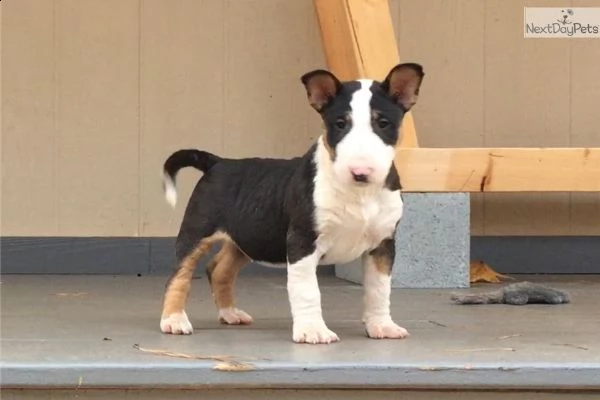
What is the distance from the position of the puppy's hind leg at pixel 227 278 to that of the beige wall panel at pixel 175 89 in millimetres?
1898

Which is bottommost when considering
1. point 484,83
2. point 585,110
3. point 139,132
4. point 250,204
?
point 250,204

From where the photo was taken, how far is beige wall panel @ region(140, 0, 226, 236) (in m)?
5.25

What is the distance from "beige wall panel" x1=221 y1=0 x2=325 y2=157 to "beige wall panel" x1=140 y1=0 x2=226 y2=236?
9 centimetres

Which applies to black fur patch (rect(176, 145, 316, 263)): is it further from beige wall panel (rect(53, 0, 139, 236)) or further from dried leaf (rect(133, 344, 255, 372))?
beige wall panel (rect(53, 0, 139, 236))

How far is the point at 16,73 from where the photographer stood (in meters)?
5.20

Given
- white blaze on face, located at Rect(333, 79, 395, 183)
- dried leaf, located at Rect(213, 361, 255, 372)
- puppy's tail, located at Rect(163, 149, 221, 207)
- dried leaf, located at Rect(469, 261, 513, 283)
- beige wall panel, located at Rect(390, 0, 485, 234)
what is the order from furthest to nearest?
beige wall panel, located at Rect(390, 0, 485, 234)
dried leaf, located at Rect(469, 261, 513, 283)
puppy's tail, located at Rect(163, 149, 221, 207)
white blaze on face, located at Rect(333, 79, 395, 183)
dried leaf, located at Rect(213, 361, 255, 372)

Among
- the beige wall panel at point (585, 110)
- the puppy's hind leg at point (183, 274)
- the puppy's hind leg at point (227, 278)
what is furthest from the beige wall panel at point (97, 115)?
the beige wall panel at point (585, 110)

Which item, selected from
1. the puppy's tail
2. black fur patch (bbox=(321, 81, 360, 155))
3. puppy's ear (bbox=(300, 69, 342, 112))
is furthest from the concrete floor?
puppy's ear (bbox=(300, 69, 342, 112))

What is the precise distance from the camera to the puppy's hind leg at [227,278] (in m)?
3.34

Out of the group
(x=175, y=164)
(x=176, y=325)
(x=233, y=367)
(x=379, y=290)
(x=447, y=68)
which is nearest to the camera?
(x=233, y=367)

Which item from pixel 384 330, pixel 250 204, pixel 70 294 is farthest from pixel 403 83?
pixel 70 294

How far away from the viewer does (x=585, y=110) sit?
536 centimetres

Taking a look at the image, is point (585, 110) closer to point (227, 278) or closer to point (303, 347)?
point (227, 278)

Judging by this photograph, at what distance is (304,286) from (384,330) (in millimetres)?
Answer: 306
